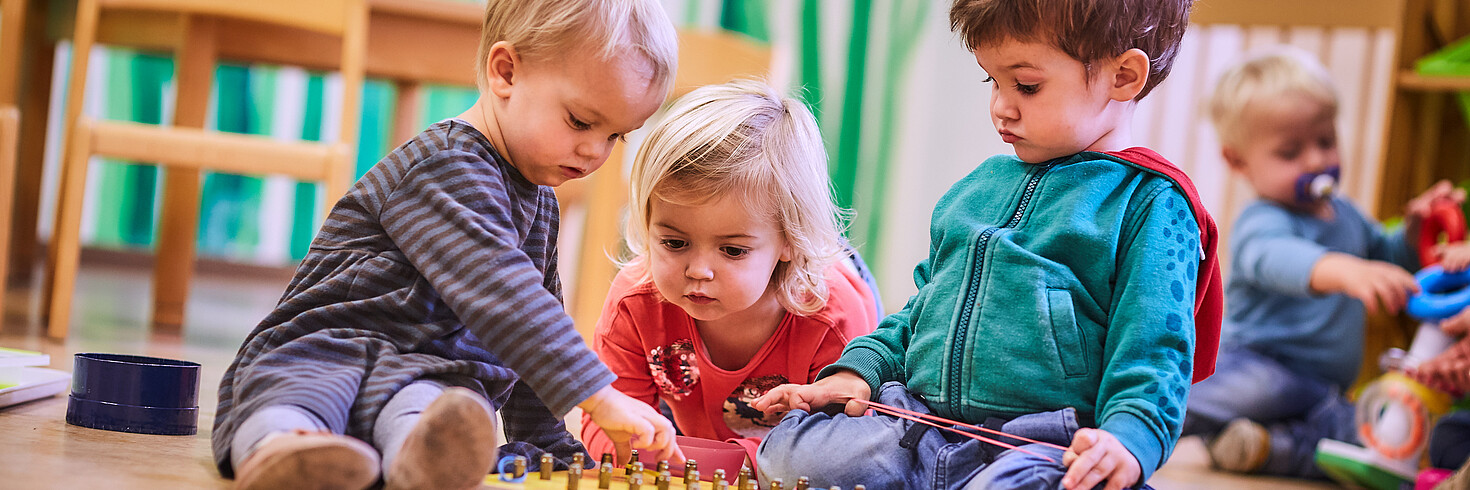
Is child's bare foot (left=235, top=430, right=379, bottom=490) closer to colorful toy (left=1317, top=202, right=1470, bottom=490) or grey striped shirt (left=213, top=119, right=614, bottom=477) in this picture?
grey striped shirt (left=213, top=119, right=614, bottom=477)

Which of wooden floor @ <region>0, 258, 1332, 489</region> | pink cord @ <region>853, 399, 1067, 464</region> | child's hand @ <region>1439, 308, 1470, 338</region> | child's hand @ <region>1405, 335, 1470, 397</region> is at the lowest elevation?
wooden floor @ <region>0, 258, 1332, 489</region>

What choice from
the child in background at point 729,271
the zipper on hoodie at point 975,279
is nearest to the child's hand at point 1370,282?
the child in background at point 729,271

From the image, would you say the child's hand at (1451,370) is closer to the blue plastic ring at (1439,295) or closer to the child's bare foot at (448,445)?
the blue plastic ring at (1439,295)

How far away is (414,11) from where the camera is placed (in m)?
2.20

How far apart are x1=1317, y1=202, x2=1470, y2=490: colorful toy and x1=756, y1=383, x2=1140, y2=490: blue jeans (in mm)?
946

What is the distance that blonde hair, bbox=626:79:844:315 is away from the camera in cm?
109

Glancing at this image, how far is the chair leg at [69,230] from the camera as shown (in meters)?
1.71

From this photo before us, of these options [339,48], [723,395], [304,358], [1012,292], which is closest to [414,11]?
[339,48]

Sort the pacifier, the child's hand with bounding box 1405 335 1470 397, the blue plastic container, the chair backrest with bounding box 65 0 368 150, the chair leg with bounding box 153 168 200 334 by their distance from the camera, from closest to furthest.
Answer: the blue plastic container, the child's hand with bounding box 1405 335 1470 397, the chair backrest with bounding box 65 0 368 150, the pacifier, the chair leg with bounding box 153 168 200 334

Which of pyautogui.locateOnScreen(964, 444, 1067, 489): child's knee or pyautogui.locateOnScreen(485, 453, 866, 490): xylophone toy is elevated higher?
pyautogui.locateOnScreen(964, 444, 1067, 489): child's knee

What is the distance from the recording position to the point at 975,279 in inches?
38.9

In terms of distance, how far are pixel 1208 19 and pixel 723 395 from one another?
1387 millimetres

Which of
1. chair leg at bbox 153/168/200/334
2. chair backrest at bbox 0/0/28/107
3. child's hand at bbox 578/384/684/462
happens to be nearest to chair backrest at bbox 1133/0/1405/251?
child's hand at bbox 578/384/684/462

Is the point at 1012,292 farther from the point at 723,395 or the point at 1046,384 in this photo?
the point at 723,395
